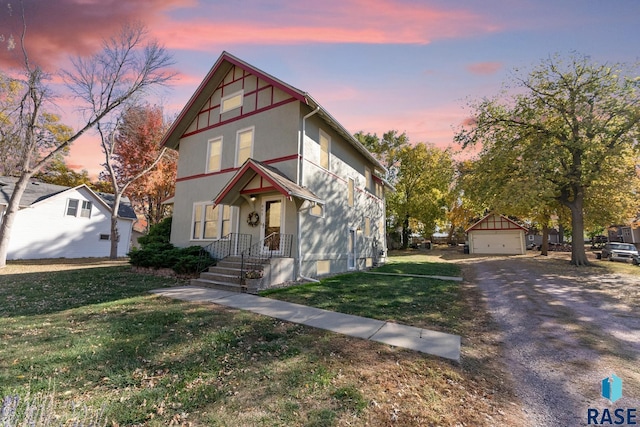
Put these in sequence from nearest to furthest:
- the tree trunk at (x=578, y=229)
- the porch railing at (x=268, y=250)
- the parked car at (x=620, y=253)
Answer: the porch railing at (x=268, y=250) < the tree trunk at (x=578, y=229) < the parked car at (x=620, y=253)

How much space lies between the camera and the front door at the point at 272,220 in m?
11.1

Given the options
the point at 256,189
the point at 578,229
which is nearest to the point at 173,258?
the point at 256,189

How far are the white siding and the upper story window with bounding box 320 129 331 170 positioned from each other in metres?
22.0

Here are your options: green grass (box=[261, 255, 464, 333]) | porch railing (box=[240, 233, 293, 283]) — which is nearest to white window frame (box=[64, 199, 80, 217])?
porch railing (box=[240, 233, 293, 283])

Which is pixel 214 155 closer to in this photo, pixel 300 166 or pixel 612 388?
pixel 300 166

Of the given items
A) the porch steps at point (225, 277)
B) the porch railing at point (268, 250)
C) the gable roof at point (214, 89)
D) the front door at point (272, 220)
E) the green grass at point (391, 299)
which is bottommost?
the green grass at point (391, 299)

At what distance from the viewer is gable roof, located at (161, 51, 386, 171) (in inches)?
432

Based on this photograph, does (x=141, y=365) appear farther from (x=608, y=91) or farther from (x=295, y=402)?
(x=608, y=91)

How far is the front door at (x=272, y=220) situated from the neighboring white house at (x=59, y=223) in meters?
→ 19.5

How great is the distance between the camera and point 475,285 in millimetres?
10828

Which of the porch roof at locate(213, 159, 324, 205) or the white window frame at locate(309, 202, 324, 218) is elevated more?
the porch roof at locate(213, 159, 324, 205)

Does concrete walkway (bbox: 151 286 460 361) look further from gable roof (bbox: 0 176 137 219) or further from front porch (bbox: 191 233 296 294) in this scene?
gable roof (bbox: 0 176 137 219)

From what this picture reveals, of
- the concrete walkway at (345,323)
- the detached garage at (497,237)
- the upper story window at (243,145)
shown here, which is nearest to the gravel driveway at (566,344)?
the concrete walkway at (345,323)

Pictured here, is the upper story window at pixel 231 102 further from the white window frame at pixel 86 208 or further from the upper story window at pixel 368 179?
the white window frame at pixel 86 208
